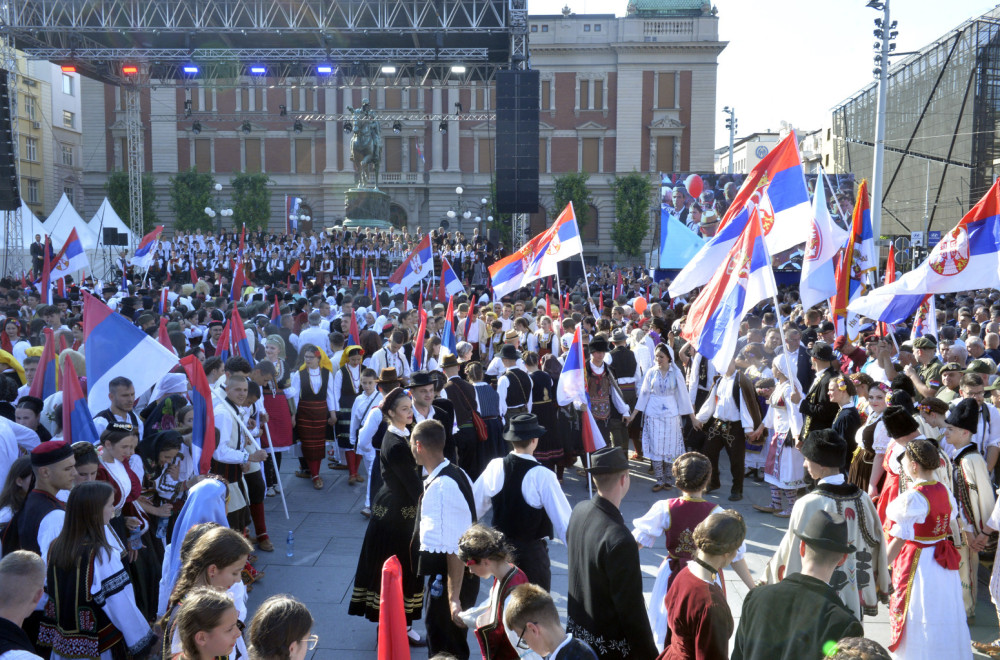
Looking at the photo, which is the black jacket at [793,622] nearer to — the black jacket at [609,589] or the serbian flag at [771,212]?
the black jacket at [609,589]

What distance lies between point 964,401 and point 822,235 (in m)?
3.60

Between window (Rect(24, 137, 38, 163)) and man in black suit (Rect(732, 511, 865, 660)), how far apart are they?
51357mm

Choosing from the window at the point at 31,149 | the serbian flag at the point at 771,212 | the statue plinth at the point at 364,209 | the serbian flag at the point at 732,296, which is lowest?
the serbian flag at the point at 732,296

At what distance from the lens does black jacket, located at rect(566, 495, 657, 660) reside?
3453 millimetres

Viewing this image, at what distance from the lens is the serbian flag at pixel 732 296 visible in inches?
251

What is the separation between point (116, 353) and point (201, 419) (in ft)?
2.73

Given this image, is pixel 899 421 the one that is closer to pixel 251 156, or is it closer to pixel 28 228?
pixel 28 228

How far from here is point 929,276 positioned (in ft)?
26.0

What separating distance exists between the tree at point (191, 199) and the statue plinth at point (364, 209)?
19.9m

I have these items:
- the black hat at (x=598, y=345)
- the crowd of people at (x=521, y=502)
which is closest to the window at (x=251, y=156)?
the crowd of people at (x=521, y=502)

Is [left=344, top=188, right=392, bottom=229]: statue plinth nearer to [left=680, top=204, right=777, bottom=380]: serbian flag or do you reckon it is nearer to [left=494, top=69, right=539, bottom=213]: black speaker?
[left=494, top=69, right=539, bottom=213]: black speaker

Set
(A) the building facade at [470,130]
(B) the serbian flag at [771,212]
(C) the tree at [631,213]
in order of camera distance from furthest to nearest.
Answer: (A) the building facade at [470,130], (C) the tree at [631,213], (B) the serbian flag at [771,212]

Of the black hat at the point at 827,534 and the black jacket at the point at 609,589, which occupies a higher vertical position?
the black hat at the point at 827,534

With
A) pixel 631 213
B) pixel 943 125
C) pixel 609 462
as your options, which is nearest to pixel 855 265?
pixel 609 462
